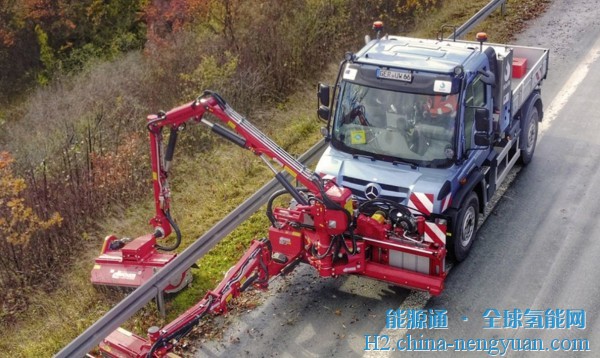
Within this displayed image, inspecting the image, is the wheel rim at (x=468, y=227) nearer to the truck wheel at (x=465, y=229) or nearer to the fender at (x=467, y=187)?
the truck wheel at (x=465, y=229)

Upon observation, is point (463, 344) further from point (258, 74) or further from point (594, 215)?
point (258, 74)

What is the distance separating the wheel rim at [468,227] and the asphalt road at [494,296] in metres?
0.29

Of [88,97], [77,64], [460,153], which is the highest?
[460,153]

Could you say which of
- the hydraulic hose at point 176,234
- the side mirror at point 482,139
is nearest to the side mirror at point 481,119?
the side mirror at point 482,139

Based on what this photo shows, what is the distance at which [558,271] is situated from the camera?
9273 mm

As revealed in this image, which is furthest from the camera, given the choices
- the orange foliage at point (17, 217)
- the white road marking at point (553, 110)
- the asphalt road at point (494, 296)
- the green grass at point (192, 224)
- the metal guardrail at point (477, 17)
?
the metal guardrail at point (477, 17)

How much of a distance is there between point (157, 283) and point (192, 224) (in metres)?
2.66

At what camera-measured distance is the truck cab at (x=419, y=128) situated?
8898 millimetres

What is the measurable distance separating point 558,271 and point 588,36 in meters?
9.89

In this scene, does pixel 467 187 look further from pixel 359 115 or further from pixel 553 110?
pixel 553 110

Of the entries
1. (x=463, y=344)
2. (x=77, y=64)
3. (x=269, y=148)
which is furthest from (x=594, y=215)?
(x=77, y=64)

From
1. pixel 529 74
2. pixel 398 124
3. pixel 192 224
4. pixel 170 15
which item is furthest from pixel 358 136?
pixel 170 15

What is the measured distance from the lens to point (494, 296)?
8906mm

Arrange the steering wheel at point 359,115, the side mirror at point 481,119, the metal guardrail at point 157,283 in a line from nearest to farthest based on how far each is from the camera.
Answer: the metal guardrail at point 157,283
the side mirror at point 481,119
the steering wheel at point 359,115
